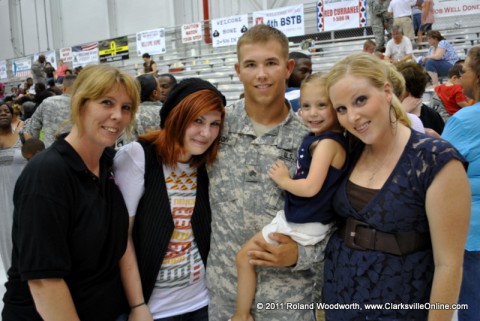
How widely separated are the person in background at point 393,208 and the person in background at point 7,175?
11.6 ft

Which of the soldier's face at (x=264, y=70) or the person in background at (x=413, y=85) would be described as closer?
the soldier's face at (x=264, y=70)

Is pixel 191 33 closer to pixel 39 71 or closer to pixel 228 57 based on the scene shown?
pixel 228 57

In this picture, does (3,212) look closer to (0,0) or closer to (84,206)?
(84,206)

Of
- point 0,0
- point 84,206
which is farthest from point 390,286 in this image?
point 0,0

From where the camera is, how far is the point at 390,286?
1624 millimetres

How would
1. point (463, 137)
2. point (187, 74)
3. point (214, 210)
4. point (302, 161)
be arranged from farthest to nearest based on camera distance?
point (187, 74)
point (463, 137)
point (214, 210)
point (302, 161)

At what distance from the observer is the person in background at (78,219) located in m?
1.53

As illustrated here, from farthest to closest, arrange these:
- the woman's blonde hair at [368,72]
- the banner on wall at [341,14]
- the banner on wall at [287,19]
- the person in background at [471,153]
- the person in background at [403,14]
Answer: the banner on wall at [287,19]
the banner on wall at [341,14]
the person in background at [403,14]
the person in background at [471,153]
the woman's blonde hair at [368,72]

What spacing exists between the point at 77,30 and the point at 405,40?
19.9 metres

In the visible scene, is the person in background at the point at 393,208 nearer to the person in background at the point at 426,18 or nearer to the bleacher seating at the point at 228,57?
the bleacher seating at the point at 228,57

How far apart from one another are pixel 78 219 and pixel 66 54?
806 inches

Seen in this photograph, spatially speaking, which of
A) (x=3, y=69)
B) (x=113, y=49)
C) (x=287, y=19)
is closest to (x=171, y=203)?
(x=287, y=19)

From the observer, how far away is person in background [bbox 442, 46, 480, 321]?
2562mm

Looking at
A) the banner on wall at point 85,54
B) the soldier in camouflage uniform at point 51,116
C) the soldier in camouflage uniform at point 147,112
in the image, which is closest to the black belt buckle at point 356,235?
the soldier in camouflage uniform at point 147,112
